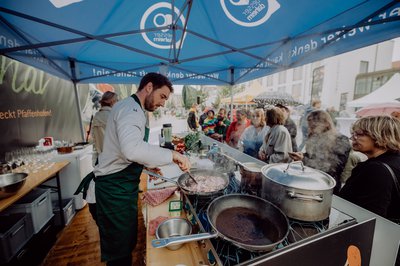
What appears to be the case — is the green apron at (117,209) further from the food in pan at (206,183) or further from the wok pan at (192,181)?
the food in pan at (206,183)

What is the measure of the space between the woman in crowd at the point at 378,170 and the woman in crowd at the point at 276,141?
134cm

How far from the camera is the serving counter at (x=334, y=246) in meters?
0.79

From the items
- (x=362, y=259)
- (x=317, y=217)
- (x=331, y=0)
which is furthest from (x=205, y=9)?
(x=362, y=259)

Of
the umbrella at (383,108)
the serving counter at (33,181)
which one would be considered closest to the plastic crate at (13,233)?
the serving counter at (33,181)

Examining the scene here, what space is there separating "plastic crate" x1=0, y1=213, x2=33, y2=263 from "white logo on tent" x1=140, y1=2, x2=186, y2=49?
124 inches

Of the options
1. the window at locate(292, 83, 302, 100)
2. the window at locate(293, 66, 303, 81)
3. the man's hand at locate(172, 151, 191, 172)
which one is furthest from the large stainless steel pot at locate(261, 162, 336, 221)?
the window at locate(293, 66, 303, 81)

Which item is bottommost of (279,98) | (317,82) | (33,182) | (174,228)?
(33,182)

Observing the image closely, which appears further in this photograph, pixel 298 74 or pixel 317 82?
pixel 298 74

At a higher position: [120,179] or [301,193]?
[301,193]

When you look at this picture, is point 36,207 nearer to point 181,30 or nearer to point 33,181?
point 33,181

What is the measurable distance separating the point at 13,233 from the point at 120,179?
6.13 ft

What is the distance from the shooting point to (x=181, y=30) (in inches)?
116

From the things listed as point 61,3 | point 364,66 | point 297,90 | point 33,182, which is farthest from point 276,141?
point 297,90

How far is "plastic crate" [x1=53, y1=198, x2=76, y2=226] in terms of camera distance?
3.10 m
